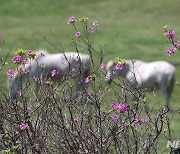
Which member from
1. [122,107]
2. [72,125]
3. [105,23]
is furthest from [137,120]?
[105,23]

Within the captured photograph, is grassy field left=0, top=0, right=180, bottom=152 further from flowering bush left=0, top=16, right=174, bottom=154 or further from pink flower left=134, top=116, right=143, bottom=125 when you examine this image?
pink flower left=134, top=116, right=143, bottom=125

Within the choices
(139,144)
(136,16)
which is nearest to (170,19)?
(136,16)

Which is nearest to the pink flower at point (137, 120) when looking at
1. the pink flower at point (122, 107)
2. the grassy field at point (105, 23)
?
the pink flower at point (122, 107)

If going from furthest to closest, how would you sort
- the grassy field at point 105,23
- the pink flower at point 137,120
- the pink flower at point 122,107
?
the grassy field at point 105,23, the pink flower at point 137,120, the pink flower at point 122,107

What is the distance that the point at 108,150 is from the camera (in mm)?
5754

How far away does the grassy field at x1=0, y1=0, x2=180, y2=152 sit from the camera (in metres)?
27.7

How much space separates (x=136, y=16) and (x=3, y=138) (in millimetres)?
29328

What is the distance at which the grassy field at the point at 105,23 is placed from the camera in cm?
2767

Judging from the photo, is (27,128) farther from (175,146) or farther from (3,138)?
(175,146)

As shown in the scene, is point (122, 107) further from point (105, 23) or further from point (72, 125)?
point (105, 23)

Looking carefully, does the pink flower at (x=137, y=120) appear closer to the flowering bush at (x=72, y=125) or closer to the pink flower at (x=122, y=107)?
the flowering bush at (x=72, y=125)

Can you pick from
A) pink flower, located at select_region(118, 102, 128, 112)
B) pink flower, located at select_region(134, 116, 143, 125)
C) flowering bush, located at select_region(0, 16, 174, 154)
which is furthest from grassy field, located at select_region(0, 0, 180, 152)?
pink flower, located at select_region(118, 102, 128, 112)

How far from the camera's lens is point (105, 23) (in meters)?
33.2

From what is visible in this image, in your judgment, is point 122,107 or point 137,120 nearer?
point 122,107
